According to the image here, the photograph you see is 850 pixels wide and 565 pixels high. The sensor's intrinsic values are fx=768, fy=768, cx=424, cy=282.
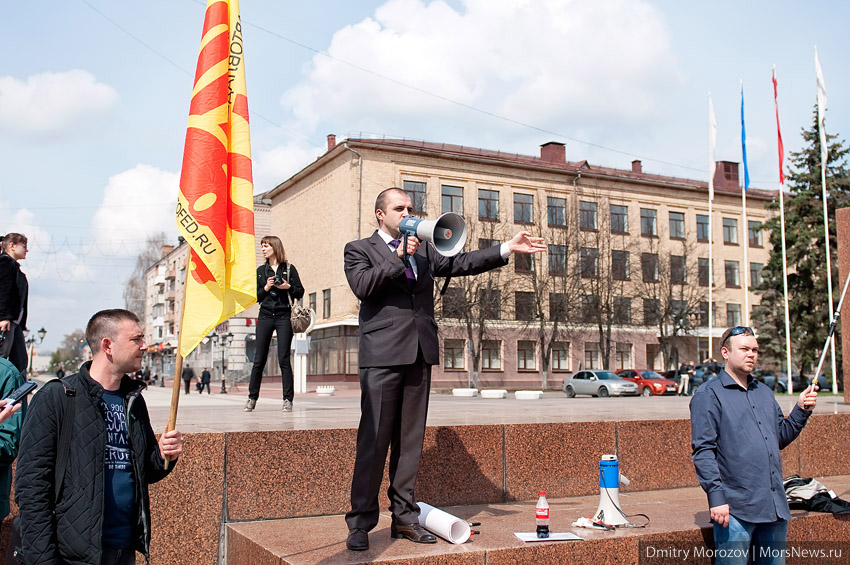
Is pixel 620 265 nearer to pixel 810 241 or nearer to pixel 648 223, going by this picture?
pixel 648 223

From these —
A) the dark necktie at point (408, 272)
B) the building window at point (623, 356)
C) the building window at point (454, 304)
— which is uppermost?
the building window at point (454, 304)

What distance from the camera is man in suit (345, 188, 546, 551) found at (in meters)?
4.44

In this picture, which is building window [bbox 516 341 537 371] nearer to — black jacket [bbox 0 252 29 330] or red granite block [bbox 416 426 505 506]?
red granite block [bbox 416 426 505 506]

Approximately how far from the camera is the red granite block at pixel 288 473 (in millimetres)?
5359

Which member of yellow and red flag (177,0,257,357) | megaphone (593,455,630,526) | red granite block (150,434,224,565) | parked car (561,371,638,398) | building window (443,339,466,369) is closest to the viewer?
yellow and red flag (177,0,257,357)

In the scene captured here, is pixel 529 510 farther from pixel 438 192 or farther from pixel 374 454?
pixel 438 192

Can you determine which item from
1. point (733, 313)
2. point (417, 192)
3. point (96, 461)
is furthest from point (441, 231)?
point (733, 313)

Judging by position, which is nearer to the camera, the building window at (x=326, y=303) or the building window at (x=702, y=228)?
the building window at (x=326, y=303)

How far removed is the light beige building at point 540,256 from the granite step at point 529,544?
3681 cm

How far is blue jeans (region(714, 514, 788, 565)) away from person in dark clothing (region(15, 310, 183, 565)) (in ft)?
10.9

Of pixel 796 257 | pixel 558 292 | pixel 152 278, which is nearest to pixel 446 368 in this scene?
pixel 558 292

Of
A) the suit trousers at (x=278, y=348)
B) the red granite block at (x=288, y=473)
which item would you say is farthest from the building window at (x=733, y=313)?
the red granite block at (x=288, y=473)

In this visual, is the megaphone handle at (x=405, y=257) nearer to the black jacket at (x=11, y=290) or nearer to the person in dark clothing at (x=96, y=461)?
the person in dark clothing at (x=96, y=461)

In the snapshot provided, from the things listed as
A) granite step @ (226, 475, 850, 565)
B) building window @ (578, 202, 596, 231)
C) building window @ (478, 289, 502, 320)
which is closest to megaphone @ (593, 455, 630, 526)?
granite step @ (226, 475, 850, 565)
